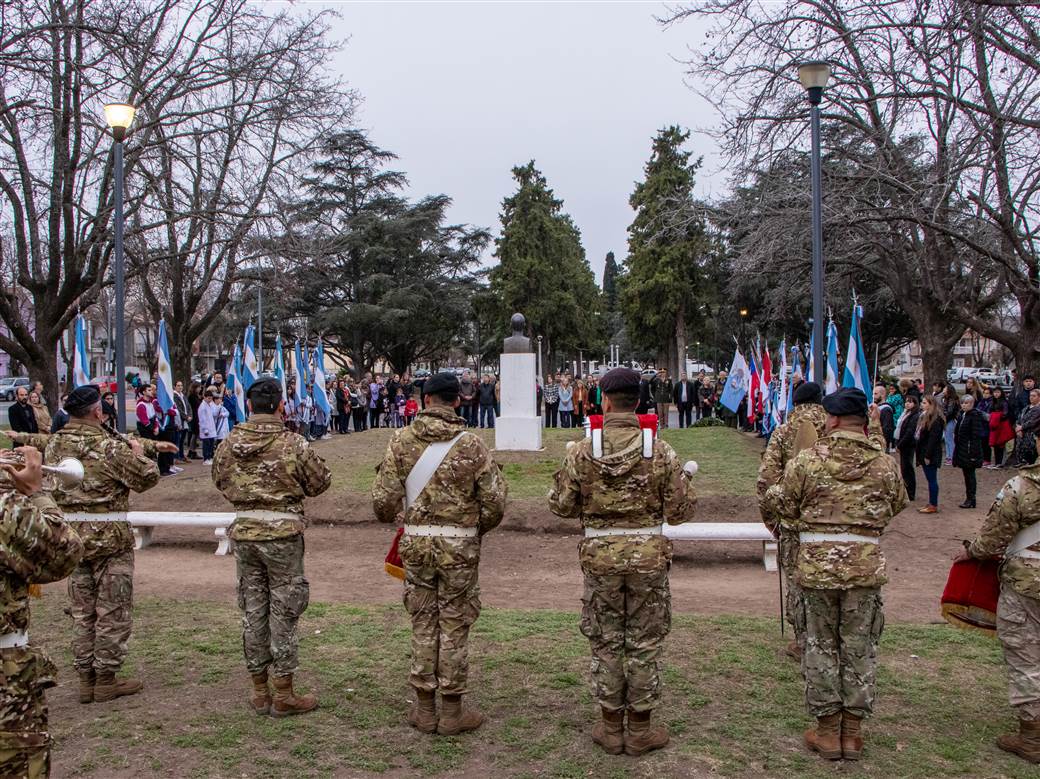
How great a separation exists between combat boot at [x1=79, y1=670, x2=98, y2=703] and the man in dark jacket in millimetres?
10265

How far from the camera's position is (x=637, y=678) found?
4.84 m

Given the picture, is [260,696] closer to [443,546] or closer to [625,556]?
[443,546]

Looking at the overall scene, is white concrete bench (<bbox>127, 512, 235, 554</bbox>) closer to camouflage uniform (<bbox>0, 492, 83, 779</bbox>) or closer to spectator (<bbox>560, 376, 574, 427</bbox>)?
camouflage uniform (<bbox>0, 492, 83, 779</bbox>)

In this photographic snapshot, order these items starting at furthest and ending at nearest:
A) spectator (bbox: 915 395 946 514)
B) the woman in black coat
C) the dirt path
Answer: the woman in black coat, spectator (bbox: 915 395 946 514), the dirt path

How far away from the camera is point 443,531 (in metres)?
5.16

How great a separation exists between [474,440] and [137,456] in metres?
2.46

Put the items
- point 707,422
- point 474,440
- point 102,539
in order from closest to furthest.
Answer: point 474,440 → point 102,539 → point 707,422

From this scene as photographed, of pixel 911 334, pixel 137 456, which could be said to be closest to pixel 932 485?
pixel 137 456

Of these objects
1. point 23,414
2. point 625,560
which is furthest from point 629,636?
point 23,414

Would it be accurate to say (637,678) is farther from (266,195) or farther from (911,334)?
(911,334)

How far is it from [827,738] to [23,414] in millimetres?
14327

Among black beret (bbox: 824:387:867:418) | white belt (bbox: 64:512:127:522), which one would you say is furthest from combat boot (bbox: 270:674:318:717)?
black beret (bbox: 824:387:867:418)

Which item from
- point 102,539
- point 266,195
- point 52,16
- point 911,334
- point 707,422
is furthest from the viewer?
point 911,334

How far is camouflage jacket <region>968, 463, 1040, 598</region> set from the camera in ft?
15.9
